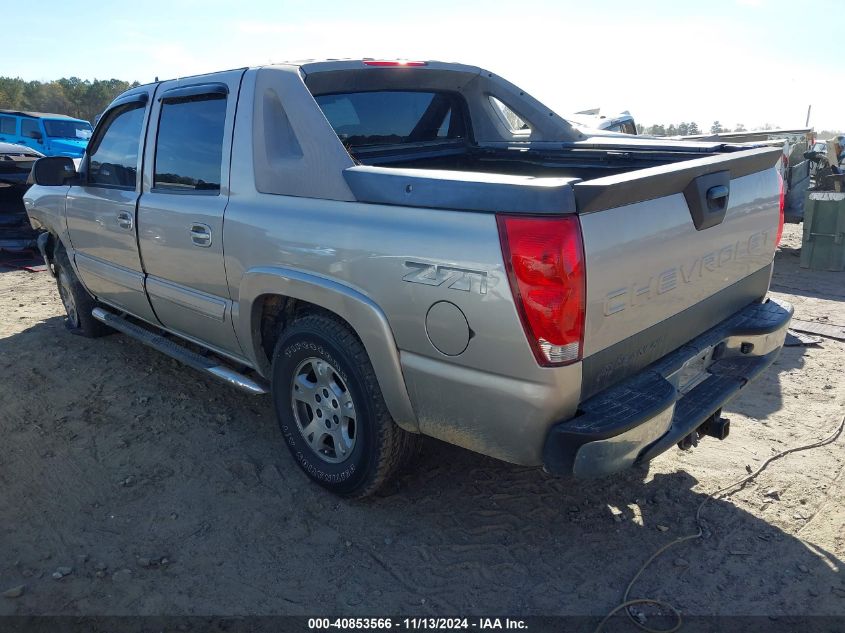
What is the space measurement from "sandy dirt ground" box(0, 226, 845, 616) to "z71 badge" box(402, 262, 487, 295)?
1284 millimetres

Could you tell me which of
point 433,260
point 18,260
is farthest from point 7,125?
point 433,260

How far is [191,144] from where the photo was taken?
12.2 feet

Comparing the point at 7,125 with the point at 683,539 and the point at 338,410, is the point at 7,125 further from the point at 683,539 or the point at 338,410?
the point at 683,539

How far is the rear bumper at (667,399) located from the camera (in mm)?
2326

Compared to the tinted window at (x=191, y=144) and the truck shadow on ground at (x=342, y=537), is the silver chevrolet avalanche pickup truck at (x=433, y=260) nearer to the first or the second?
the tinted window at (x=191, y=144)

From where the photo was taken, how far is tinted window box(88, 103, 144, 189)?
13.9 ft

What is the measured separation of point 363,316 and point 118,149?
2.77m

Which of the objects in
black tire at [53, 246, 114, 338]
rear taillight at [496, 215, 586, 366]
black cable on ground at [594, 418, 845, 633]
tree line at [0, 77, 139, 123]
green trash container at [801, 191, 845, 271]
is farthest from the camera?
tree line at [0, 77, 139, 123]

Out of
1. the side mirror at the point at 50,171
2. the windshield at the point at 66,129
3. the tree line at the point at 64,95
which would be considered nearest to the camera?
the side mirror at the point at 50,171

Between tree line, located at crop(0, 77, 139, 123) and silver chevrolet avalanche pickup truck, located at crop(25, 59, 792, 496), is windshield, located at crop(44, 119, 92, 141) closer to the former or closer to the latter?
Answer: silver chevrolet avalanche pickup truck, located at crop(25, 59, 792, 496)

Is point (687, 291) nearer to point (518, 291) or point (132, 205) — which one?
point (518, 291)

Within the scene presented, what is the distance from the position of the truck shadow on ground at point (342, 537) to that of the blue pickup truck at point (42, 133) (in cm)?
1398

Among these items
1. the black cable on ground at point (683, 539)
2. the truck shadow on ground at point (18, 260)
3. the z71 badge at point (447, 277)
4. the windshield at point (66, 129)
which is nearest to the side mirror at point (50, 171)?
the z71 badge at point (447, 277)

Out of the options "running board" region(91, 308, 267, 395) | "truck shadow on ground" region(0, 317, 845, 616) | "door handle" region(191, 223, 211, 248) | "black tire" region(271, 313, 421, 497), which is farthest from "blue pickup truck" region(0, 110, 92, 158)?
"black tire" region(271, 313, 421, 497)
